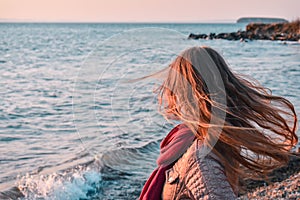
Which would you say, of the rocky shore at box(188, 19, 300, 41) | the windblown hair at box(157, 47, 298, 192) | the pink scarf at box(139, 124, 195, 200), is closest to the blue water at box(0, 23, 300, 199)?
the windblown hair at box(157, 47, 298, 192)

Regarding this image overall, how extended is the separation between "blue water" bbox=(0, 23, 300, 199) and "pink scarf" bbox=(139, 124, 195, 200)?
0.35 metres

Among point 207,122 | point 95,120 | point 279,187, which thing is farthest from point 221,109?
point 279,187

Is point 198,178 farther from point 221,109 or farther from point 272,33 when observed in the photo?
point 272,33

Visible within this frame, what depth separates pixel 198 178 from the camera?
1.95 meters

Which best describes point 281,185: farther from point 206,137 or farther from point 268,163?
point 206,137

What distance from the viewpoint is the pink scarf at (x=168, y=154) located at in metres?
2.14

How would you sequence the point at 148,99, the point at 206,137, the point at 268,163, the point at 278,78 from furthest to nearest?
the point at 278,78 < the point at 148,99 < the point at 268,163 < the point at 206,137

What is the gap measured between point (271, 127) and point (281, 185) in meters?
3.97

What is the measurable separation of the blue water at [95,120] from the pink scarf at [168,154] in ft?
1.16

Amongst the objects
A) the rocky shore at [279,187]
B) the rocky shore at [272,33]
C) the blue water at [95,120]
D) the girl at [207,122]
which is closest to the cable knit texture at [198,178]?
the girl at [207,122]

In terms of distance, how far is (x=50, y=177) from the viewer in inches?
292

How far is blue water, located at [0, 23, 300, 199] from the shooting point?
2520 mm

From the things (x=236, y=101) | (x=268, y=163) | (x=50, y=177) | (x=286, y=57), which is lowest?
(x=286, y=57)

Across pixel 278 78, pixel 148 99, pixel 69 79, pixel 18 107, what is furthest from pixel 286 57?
pixel 148 99
